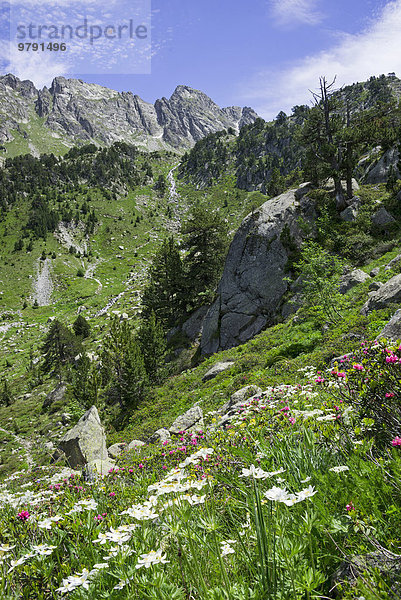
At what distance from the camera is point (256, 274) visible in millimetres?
25000

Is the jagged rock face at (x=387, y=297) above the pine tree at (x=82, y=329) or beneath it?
above

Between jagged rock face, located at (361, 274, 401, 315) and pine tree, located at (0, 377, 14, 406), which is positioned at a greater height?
jagged rock face, located at (361, 274, 401, 315)

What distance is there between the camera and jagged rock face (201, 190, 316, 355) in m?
23.8

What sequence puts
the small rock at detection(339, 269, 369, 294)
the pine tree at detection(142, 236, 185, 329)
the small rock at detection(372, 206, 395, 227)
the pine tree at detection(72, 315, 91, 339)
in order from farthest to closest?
1. the pine tree at detection(72, 315, 91, 339)
2. the pine tree at detection(142, 236, 185, 329)
3. the small rock at detection(372, 206, 395, 227)
4. the small rock at detection(339, 269, 369, 294)

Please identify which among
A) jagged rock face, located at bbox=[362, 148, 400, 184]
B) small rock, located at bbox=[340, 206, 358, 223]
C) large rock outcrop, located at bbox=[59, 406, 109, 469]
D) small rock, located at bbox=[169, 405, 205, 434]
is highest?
jagged rock face, located at bbox=[362, 148, 400, 184]

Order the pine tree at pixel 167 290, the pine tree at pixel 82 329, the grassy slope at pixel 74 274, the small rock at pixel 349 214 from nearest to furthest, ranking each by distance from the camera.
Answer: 1. the small rock at pixel 349 214
2. the pine tree at pixel 167 290
3. the grassy slope at pixel 74 274
4. the pine tree at pixel 82 329

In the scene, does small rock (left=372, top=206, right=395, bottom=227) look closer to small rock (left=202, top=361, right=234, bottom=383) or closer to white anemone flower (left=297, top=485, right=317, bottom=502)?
small rock (left=202, top=361, right=234, bottom=383)

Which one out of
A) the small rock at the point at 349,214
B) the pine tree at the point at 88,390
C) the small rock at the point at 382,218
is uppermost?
the small rock at the point at 349,214

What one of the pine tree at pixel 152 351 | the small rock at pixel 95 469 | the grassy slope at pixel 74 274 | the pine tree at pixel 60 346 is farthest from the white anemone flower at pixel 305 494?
the pine tree at pixel 60 346

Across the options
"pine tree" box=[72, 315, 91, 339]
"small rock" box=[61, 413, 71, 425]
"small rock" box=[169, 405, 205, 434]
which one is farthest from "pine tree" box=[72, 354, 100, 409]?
"pine tree" box=[72, 315, 91, 339]

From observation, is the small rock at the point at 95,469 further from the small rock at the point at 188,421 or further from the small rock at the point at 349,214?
the small rock at the point at 349,214

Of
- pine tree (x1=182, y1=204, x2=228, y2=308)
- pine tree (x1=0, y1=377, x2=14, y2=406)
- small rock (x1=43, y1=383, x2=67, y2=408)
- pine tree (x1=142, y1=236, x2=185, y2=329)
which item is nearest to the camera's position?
pine tree (x1=182, y1=204, x2=228, y2=308)

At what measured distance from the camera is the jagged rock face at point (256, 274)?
23781 mm

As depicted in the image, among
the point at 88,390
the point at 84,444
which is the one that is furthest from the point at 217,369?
the point at 88,390
